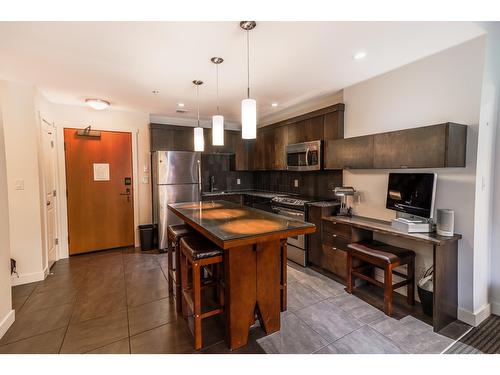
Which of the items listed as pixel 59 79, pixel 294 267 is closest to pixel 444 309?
pixel 294 267

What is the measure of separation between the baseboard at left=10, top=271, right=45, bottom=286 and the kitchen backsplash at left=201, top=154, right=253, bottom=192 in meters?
2.86

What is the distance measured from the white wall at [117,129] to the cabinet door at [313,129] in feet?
9.47

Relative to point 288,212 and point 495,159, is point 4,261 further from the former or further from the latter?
point 495,159

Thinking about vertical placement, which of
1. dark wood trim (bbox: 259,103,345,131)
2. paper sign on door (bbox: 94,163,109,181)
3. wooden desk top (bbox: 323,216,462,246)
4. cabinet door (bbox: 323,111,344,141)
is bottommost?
wooden desk top (bbox: 323,216,462,246)

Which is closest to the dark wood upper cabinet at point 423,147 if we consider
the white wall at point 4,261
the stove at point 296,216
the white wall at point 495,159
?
the white wall at point 495,159

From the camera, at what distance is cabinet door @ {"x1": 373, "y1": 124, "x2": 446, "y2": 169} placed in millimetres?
2061

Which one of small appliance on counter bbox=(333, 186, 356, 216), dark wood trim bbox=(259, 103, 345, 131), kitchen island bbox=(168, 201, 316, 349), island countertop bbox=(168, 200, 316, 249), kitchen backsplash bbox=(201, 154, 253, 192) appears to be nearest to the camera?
island countertop bbox=(168, 200, 316, 249)

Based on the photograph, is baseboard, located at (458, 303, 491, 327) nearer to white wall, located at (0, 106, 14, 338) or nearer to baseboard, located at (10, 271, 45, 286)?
white wall, located at (0, 106, 14, 338)

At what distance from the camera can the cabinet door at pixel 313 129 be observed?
11.5 feet

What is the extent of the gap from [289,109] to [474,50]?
8.48 ft

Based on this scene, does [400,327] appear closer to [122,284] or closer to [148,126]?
[122,284]

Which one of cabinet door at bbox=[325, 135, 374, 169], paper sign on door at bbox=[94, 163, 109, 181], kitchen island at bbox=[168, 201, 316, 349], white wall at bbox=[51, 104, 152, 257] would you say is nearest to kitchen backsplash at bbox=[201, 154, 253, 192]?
white wall at bbox=[51, 104, 152, 257]
